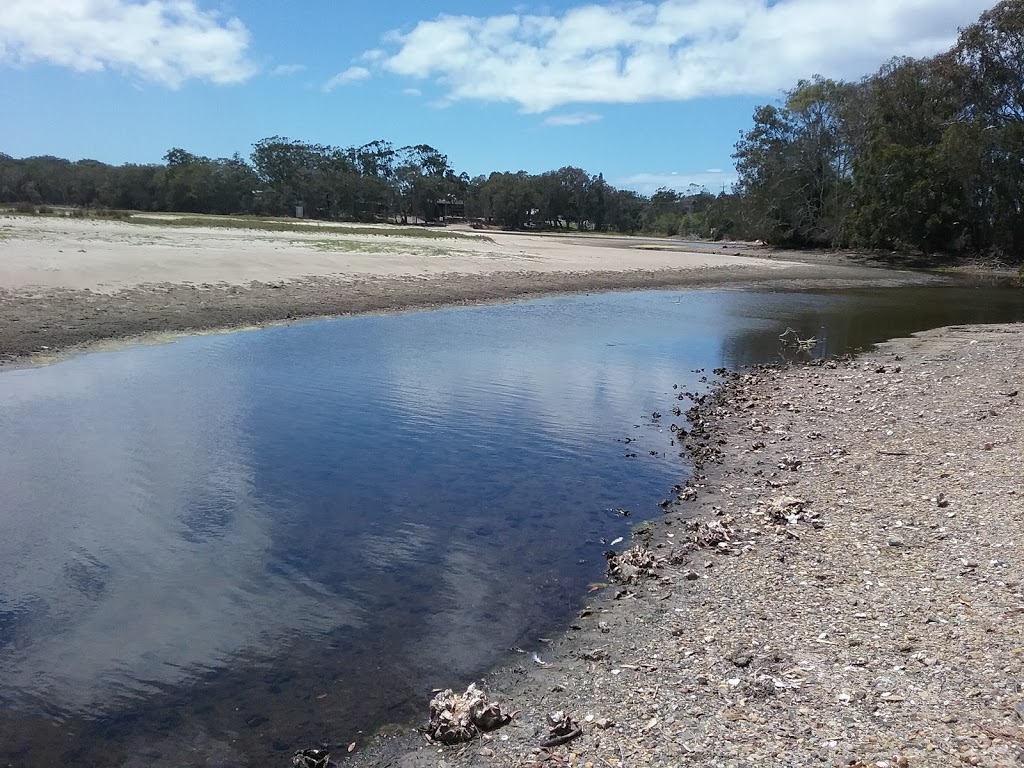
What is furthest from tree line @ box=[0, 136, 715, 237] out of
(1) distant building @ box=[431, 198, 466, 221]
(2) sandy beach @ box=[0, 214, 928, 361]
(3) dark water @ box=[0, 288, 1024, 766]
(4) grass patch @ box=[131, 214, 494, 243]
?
(3) dark water @ box=[0, 288, 1024, 766]

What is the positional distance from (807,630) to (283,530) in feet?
18.0

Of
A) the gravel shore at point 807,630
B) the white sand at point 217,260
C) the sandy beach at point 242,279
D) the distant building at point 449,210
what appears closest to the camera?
the gravel shore at point 807,630

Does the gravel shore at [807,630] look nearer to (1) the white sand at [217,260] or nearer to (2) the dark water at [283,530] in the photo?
(2) the dark water at [283,530]

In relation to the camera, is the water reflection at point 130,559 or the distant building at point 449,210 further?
the distant building at point 449,210

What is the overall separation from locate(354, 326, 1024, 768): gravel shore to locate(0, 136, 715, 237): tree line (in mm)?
103742

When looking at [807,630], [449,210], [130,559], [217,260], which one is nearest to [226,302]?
[217,260]

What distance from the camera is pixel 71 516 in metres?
8.54

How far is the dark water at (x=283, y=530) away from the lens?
17.4 ft

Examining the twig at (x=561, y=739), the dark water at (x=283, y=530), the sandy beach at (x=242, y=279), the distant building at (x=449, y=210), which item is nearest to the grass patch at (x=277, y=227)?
the sandy beach at (x=242, y=279)

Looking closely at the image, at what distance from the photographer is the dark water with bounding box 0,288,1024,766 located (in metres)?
5.32

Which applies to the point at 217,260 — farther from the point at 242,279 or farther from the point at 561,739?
the point at 561,739

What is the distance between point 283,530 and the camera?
829 centimetres

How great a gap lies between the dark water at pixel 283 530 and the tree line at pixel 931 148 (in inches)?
1785

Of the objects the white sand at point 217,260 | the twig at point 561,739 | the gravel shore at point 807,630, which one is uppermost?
the white sand at point 217,260
